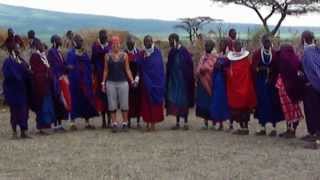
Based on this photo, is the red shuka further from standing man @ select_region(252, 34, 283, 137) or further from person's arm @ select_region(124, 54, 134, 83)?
person's arm @ select_region(124, 54, 134, 83)

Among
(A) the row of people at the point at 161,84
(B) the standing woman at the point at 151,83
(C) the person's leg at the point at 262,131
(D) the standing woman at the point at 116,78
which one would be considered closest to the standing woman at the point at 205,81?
(A) the row of people at the point at 161,84

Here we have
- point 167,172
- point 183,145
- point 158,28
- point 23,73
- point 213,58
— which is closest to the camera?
point 167,172

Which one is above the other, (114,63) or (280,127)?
(114,63)

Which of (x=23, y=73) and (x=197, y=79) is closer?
(x=23, y=73)

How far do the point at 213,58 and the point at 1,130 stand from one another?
451 centimetres

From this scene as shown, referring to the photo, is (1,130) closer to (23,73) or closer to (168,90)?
(23,73)

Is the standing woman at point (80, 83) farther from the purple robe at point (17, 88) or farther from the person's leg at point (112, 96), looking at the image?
the purple robe at point (17, 88)

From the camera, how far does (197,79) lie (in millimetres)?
13898

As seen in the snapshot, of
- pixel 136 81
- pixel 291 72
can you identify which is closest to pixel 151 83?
pixel 136 81

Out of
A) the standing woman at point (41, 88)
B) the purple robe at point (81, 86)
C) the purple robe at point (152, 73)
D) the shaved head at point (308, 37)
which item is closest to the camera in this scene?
the shaved head at point (308, 37)

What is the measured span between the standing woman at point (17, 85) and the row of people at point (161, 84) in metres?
0.03

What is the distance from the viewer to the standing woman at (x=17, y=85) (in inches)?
495

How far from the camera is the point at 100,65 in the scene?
13.6m

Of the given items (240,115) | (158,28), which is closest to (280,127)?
(240,115)
